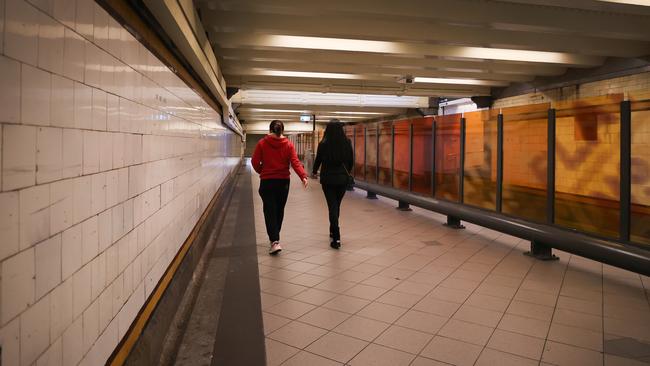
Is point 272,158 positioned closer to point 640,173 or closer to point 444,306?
point 444,306

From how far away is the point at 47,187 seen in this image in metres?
1.36

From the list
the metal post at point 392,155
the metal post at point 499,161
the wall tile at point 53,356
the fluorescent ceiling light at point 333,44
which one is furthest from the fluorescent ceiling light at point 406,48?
the wall tile at point 53,356

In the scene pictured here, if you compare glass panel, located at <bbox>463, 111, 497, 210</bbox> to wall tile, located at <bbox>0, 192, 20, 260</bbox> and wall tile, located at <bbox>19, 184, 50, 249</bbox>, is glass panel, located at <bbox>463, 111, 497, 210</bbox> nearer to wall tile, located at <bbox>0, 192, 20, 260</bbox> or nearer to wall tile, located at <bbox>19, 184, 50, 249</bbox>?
wall tile, located at <bbox>19, 184, 50, 249</bbox>

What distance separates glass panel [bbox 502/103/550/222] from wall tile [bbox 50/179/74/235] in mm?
5002

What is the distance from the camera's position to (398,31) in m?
6.02

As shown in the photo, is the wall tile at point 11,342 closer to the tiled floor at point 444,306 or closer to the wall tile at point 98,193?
the wall tile at point 98,193

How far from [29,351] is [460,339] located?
2.49 m

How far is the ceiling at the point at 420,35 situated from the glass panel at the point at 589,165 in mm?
1217

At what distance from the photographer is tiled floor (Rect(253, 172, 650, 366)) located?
107 inches

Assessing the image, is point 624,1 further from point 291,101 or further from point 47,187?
point 291,101

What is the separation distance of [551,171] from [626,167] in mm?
918

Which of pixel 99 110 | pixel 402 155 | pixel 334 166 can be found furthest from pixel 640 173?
pixel 402 155

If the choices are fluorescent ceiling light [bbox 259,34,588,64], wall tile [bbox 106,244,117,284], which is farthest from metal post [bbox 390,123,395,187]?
wall tile [bbox 106,244,117,284]

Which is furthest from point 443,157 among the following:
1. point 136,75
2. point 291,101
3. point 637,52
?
point 291,101
